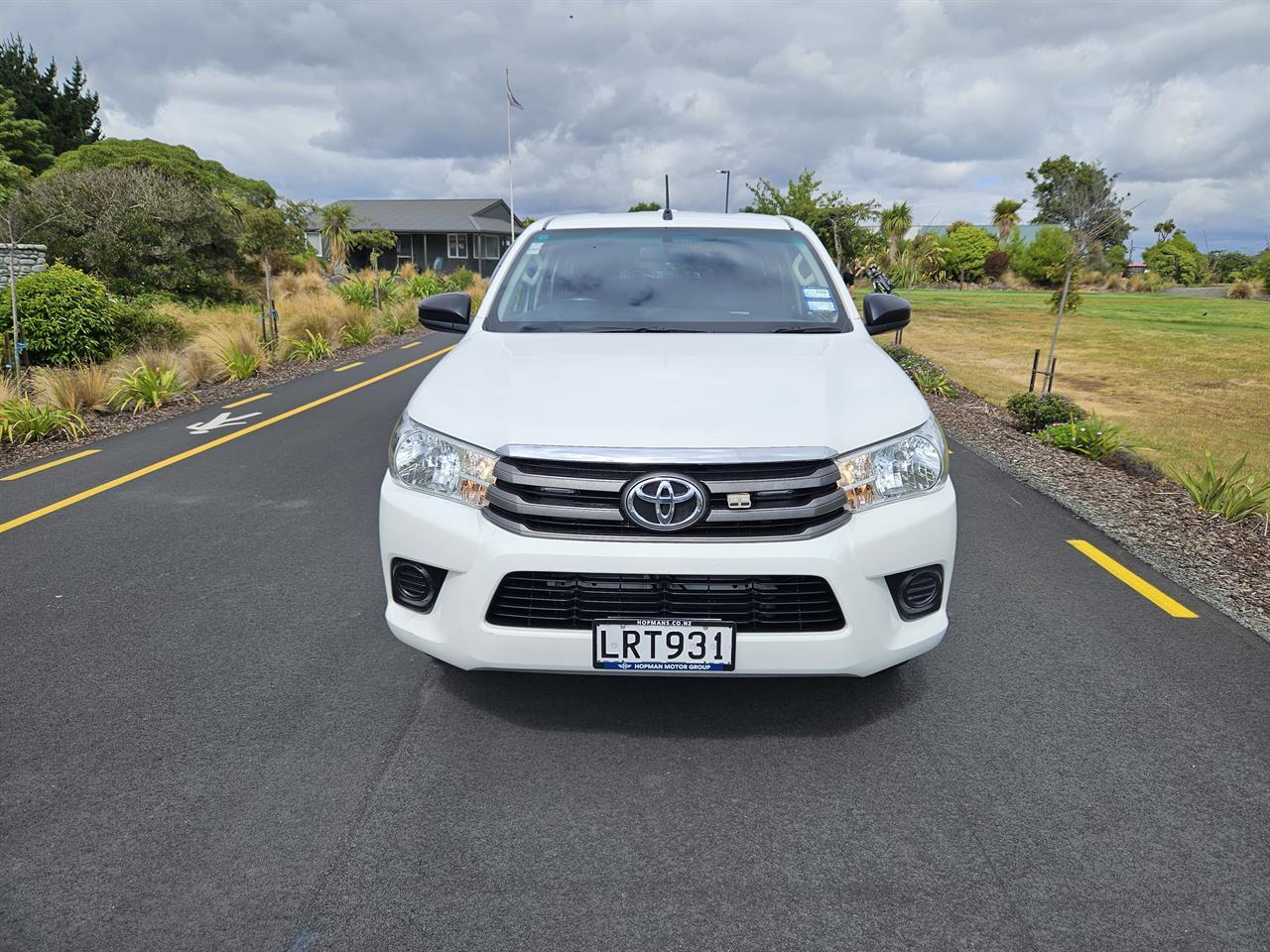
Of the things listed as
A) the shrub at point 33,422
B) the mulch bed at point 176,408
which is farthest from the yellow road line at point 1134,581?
the shrub at point 33,422

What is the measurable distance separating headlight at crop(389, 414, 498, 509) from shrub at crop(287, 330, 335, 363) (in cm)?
1362

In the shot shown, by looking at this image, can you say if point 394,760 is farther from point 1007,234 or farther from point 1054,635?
point 1007,234

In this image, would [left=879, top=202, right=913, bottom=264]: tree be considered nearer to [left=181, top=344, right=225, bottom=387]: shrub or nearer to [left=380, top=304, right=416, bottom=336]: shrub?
[left=380, top=304, right=416, bottom=336]: shrub

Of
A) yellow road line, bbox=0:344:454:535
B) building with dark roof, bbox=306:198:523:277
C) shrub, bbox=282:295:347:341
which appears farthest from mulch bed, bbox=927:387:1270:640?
building with dark roof, bbox=306:198:523:277

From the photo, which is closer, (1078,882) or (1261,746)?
(1078,882)

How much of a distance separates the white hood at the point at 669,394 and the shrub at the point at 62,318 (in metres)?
11.2

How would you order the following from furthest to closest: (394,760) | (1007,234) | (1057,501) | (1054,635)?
(1007,234) < (1057,501) < (1054,635) < (394,760)

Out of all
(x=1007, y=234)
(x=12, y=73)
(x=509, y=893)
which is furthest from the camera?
(x=1007, y=234)

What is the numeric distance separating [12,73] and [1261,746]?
185 feet

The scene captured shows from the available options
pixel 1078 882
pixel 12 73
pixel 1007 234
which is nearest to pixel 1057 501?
pixel 1078 882

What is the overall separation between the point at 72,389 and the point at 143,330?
5.37m

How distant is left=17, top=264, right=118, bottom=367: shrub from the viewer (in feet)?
40.5

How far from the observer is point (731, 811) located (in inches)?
111

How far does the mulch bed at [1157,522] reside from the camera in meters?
4.98
